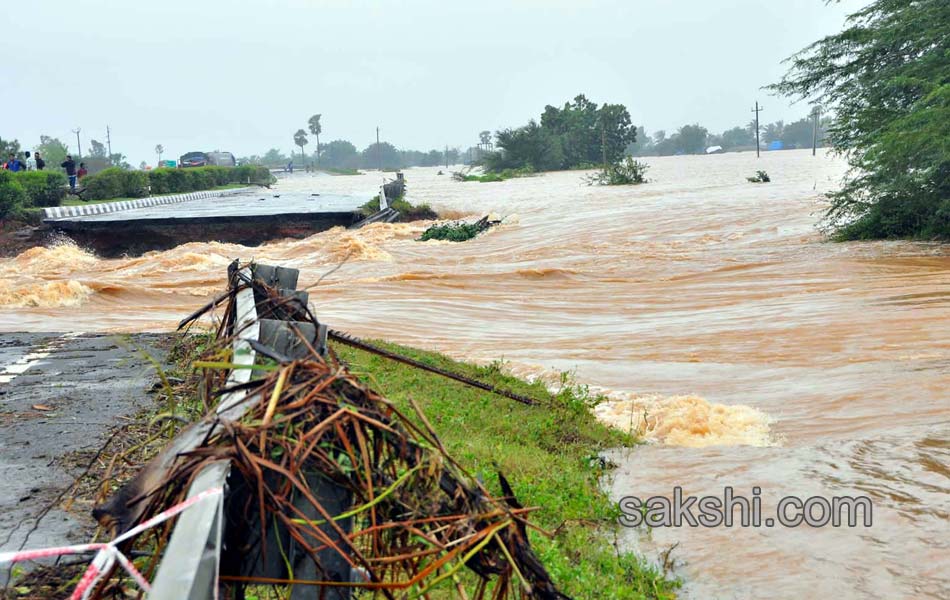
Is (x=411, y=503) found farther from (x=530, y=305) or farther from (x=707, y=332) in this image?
(x=530, y=305)

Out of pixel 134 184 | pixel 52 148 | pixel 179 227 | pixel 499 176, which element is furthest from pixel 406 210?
pixel 52 148

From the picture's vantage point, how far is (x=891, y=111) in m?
16.9

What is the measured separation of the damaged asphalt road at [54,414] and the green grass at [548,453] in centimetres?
142

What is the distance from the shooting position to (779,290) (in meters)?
13.8

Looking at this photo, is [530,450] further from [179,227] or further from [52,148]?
[52,148]

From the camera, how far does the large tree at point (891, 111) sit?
604 inches

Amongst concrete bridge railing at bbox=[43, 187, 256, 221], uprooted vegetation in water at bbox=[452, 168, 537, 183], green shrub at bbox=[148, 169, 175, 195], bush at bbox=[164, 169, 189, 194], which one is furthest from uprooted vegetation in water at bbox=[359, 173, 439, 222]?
uprooted vegetation in water at bbox=[452, 168, 537, 183]

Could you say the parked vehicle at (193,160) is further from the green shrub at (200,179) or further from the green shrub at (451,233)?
the green shrub at (451,233)

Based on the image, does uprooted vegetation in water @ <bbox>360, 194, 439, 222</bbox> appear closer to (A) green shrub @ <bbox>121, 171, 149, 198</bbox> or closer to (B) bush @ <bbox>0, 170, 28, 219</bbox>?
(B) bush @ <bbox>0, 170, 28, 219</bbox>

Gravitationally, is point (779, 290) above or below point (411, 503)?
below

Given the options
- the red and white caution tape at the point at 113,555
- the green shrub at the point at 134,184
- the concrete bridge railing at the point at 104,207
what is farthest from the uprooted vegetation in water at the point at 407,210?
the red and white caution tape at the point at 113,555

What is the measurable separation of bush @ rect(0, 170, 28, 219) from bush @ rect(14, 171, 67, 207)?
2.66ft

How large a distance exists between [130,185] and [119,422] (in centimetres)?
3392

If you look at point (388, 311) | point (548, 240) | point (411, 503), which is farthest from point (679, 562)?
point (548, 240)
